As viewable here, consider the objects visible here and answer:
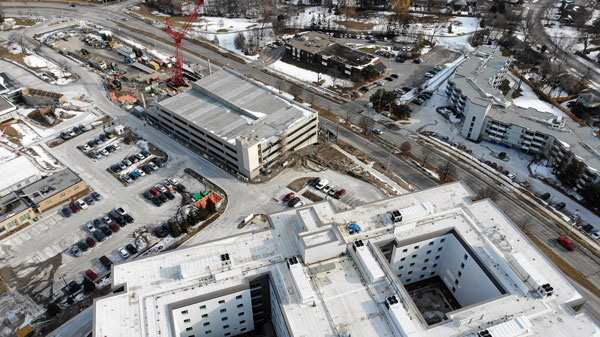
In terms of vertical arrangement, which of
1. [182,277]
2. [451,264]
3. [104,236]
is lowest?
[104,236]

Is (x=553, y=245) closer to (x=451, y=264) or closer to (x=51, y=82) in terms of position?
(x=451, y=264)

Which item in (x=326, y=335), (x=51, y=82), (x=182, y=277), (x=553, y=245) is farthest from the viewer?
(x=51, y=82)

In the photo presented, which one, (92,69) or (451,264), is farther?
(92,69)

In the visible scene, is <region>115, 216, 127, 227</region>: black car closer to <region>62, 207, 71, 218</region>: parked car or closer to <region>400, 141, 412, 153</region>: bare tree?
<region>62, 207, 71, 218</region>: parked car

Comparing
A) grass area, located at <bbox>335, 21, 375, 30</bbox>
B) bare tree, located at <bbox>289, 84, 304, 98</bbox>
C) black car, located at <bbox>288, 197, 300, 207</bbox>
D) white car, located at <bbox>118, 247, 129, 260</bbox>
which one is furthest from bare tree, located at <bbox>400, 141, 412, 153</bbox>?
grass area, located at <bbox>335, 21, 375, 30</bbox>

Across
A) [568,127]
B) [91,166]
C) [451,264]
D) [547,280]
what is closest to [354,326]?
[451,264]

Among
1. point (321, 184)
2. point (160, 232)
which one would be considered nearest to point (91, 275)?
point (160, 232)

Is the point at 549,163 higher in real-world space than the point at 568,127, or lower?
lower
